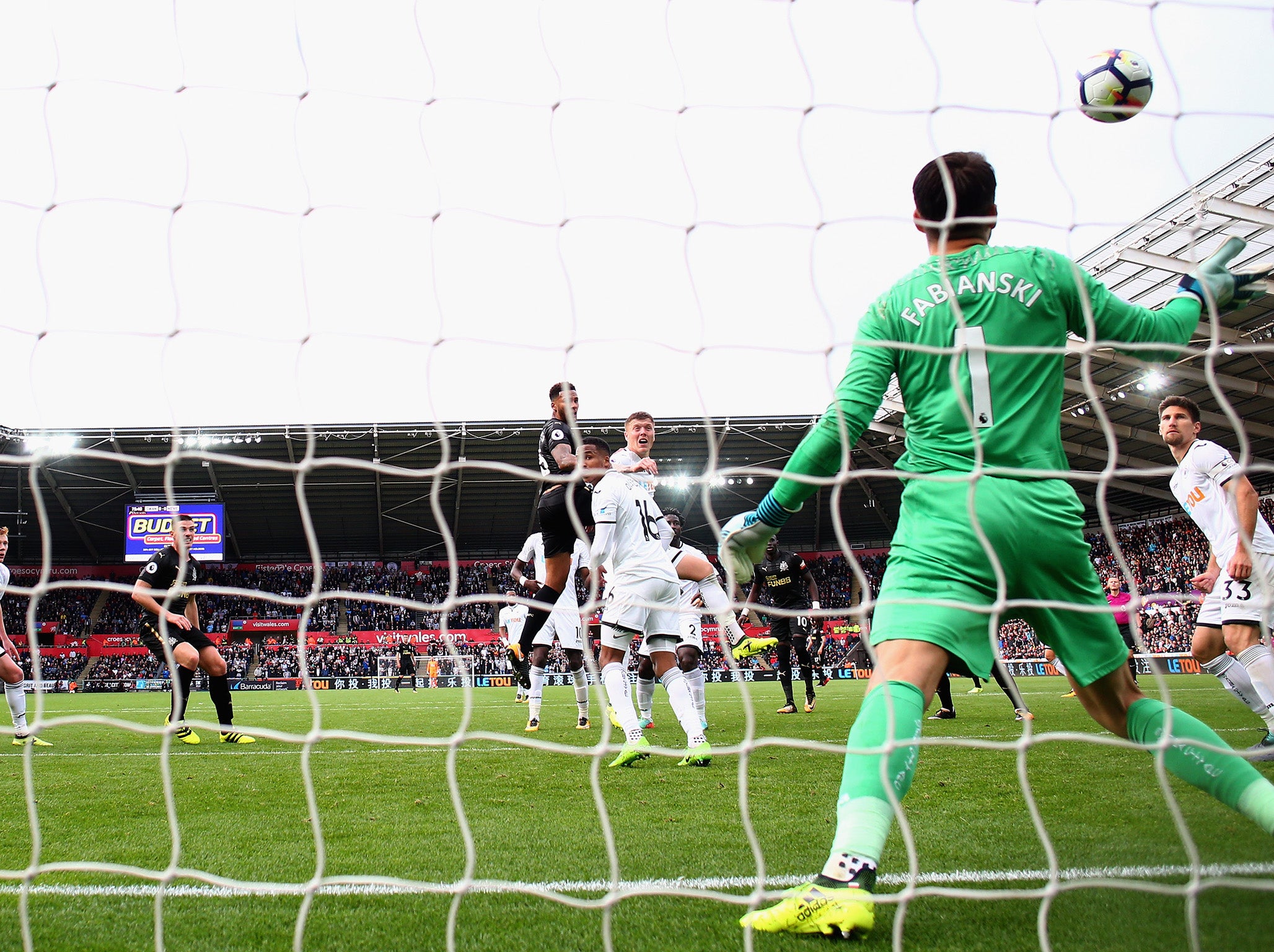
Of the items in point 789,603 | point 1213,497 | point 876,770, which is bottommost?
point 876,770

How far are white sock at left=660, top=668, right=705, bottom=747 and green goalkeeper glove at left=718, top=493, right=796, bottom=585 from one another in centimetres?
293

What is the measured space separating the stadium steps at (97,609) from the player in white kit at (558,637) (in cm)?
3002

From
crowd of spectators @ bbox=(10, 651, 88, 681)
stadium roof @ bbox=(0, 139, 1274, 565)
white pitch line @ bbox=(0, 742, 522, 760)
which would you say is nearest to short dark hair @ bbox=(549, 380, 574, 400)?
white pitch line @ bbox=(0, 742, 522, 760)

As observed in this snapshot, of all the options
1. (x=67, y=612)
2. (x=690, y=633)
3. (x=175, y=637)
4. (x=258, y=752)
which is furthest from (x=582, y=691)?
(x=67, y=612)

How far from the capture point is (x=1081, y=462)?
2902 cm

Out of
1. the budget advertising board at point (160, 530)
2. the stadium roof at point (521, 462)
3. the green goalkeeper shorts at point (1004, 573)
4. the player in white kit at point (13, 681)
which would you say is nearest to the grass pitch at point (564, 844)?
the green goalkeeper shorts at point (1004, 573)

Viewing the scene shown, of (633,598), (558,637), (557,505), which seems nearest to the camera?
(633,598)

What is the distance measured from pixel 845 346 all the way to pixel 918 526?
0.53 metres

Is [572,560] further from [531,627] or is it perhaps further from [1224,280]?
[1224,280]

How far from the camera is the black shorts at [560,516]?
6.35 meters

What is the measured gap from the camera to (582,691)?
837 cm

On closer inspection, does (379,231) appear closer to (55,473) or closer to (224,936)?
(224,936)

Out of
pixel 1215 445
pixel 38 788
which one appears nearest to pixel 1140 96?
pixel 1215 445

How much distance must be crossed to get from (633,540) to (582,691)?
2897 mm
